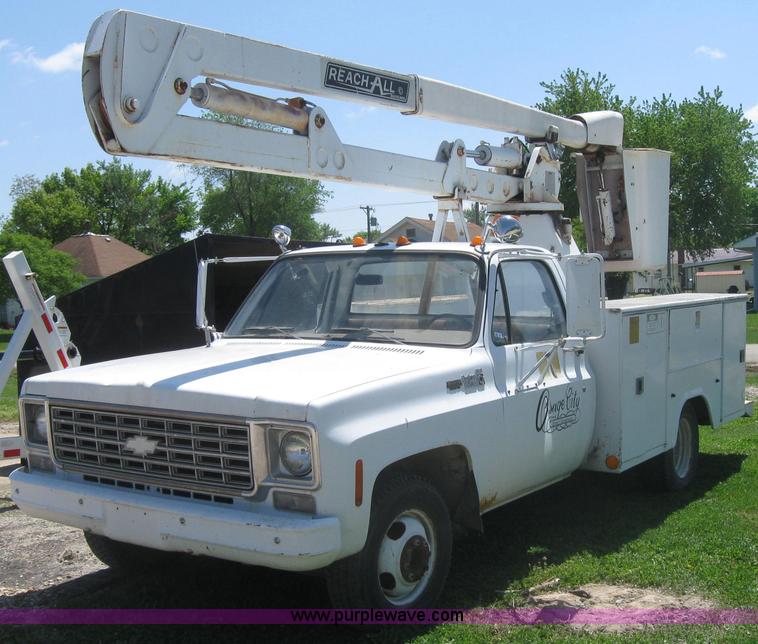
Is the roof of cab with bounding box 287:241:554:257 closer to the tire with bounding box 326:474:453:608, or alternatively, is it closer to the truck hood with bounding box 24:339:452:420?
the truck hood with bounding box 24:339:452:420

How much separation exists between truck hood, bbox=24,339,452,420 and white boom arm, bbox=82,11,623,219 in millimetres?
1117

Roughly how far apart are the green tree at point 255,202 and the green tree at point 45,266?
1040 centimetres

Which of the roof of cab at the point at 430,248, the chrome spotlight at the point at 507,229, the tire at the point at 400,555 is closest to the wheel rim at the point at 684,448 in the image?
the roof of cab at the point at 430,248

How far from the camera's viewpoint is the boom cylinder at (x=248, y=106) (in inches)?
192

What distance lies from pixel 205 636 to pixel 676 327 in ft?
14.2

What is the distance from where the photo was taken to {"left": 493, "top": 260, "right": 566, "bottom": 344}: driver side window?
551 centimetres

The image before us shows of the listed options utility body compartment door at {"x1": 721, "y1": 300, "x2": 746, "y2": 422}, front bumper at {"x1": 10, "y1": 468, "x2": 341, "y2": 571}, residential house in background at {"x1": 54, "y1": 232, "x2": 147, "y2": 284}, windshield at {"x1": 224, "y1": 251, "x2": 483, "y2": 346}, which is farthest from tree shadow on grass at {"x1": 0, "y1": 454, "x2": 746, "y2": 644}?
residential house in background at {"x1": 54, "y1": 232, "x2": 147, "y2": 284}

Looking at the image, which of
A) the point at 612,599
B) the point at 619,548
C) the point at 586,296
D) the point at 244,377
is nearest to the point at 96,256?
the point at 619,548

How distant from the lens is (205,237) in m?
8.45

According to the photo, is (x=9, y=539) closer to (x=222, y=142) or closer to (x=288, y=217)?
(x=222, y=142)

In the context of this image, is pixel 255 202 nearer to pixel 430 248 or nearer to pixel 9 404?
pixel 9 404

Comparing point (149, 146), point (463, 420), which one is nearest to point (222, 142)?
point (149, 146)

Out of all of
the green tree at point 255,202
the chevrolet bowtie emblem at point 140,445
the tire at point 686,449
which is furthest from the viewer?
the green tree at point 255,202

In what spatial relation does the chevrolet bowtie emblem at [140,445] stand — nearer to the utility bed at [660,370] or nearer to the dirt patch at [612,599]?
the dirt patch at [612,599]
